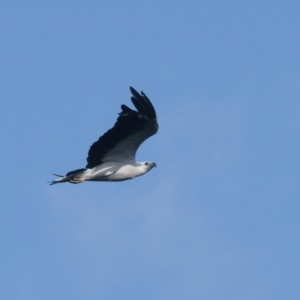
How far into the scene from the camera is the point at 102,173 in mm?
66875

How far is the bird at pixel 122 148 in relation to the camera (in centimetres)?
6525

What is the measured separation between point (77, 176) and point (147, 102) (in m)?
3.77

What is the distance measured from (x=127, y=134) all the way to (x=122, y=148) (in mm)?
849

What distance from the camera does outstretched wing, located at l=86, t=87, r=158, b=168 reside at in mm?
65125

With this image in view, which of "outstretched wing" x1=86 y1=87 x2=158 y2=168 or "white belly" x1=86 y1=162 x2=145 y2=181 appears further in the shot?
"white belly" x1=86 y1=162 x2=145 y2=181

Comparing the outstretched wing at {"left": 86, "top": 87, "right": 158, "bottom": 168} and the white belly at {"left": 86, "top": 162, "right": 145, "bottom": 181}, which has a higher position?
the outstretched wing at {"left": 86, "top": 87, "right": 158, "bottom": 168}

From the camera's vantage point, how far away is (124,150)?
66.8 m

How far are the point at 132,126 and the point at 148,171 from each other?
2.82 metres

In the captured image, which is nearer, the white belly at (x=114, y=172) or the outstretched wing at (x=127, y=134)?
the outstretched wing at (x=127, y=134)

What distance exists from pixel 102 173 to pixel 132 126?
7.29 ft

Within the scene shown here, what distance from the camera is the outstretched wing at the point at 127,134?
2564 inches

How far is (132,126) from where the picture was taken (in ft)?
216

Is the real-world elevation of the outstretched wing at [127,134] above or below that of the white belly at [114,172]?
→ above

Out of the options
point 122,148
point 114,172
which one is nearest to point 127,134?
point 122,148
